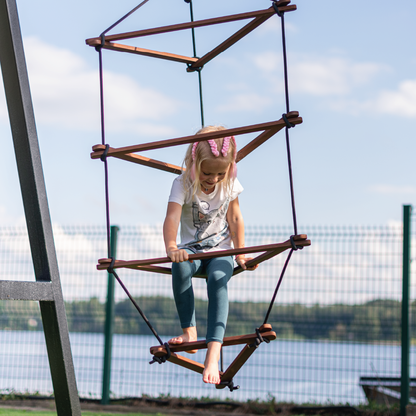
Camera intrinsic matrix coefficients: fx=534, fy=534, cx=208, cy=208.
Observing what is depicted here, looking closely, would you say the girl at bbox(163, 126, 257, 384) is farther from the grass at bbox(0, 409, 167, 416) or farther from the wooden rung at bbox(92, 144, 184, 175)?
the grass at bbox(0, 409, 167, 416)

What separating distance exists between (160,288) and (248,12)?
11.4 feet

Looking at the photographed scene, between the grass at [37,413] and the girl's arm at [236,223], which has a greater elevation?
the girl's arm at [236,223]

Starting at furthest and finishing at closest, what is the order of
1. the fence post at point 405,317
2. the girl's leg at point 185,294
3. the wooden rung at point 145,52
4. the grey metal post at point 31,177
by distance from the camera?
the fence post at point 405,317, the wooden rung at point 145,52, the girl's leg at point 185,294, the grey metal post at point 31,177

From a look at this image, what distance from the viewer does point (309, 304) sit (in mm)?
5074

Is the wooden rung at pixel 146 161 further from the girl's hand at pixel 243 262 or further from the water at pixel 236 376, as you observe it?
the water at pixel 236 376

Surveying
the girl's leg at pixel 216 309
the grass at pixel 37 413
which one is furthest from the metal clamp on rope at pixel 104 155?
the grass at pixel 37 413

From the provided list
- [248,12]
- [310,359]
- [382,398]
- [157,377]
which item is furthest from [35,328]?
[248,12]

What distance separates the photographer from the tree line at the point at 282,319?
16.4 ft

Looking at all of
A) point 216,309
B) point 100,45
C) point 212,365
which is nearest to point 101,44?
point 100,45

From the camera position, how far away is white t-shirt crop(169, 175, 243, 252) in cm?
280

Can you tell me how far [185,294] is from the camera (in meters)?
2.63

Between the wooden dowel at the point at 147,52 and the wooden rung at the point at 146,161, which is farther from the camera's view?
the wooden dowel at the point at 147,52

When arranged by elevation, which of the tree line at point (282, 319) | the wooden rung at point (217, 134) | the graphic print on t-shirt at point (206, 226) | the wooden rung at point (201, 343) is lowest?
the tree line at point (282, 319)

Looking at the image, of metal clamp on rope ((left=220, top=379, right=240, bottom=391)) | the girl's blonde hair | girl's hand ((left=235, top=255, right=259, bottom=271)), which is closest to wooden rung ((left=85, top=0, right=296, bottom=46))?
the girl's blonde hair
